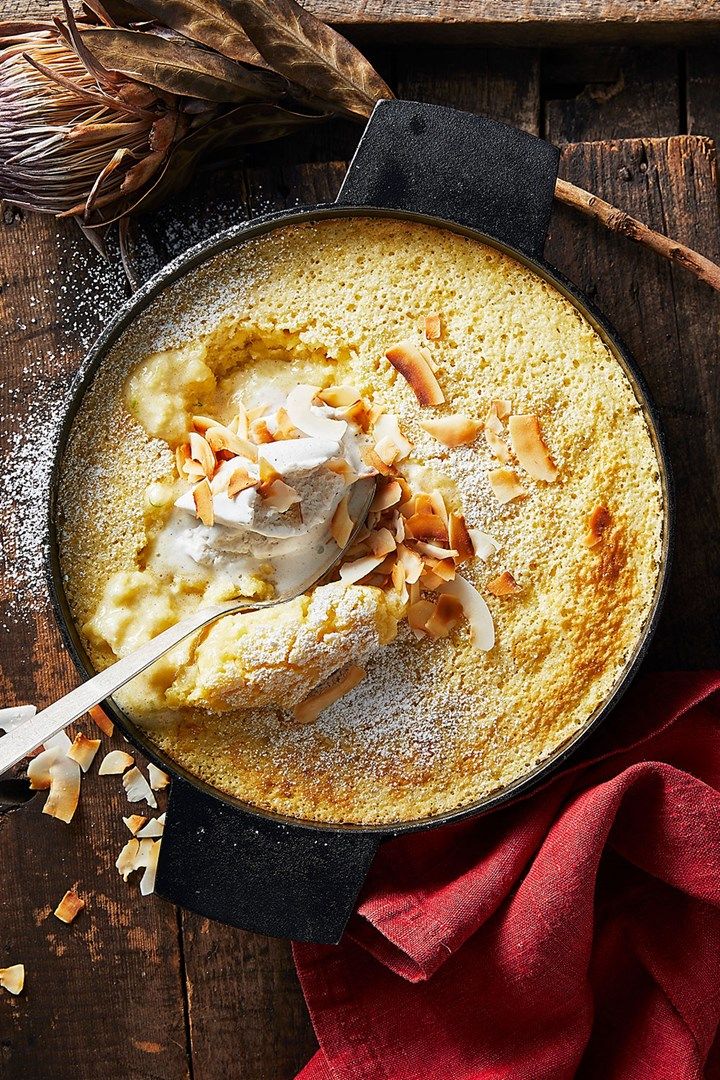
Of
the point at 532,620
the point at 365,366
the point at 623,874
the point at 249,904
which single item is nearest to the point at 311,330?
the point at 365,366

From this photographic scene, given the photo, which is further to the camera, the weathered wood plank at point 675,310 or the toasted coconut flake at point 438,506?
the weathered wood plank at point 675,310

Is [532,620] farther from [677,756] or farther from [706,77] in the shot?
[706,77]

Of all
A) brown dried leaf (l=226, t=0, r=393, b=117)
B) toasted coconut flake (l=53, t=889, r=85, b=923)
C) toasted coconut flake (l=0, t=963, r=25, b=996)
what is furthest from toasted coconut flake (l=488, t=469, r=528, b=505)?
toasted coconut flake (l=0, t=963, r=25, b=996)

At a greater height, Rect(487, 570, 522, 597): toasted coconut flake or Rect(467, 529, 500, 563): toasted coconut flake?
Rect(467, 529, 500, 563): toasted coconut flake

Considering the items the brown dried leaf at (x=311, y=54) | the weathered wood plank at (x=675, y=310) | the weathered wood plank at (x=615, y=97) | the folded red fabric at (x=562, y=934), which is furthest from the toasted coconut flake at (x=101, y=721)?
the weathered wood plank at (x=615, y=97)

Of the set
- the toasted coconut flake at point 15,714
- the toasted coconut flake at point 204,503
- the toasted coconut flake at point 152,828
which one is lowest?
the toasted coconut flake at point 152,828

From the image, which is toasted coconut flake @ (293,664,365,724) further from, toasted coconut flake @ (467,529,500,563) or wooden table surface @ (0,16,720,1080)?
wooden table surface @ (0,16,720,1080)

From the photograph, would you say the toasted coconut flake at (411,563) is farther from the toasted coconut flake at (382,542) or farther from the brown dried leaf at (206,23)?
the brown dried leaf at (206,23)
